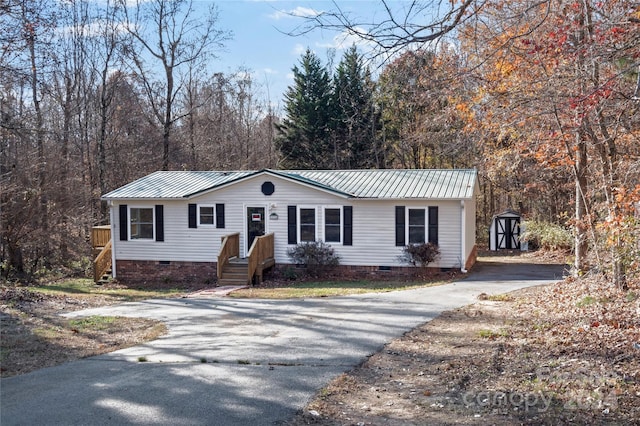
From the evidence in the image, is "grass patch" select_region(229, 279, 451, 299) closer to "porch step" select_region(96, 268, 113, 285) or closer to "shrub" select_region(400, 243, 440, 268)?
"shrub" select_region(400, 243, 440, 268)

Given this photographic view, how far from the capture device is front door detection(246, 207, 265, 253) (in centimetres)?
2069

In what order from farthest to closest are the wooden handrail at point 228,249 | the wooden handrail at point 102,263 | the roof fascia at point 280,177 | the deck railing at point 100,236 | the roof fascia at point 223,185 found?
1. the deck railing at point 100,236
2. the wooden handrail at point 102,263
3. the roof fascia at point 223,185
4. the roof fascia at point 280,177
5. the wooden handrail at point 228,249

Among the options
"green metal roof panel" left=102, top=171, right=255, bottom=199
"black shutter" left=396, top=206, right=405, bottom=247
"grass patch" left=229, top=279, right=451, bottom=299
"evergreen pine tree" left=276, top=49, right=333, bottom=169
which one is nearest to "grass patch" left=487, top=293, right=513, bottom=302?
"grass patch" left=229, top=279, right=451, bottom=299

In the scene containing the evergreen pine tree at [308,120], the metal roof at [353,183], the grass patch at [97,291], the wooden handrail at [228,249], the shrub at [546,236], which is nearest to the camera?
the grass patch at [97,291]

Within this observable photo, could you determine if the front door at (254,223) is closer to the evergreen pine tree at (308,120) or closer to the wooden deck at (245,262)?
the wooden deck at (245,262)

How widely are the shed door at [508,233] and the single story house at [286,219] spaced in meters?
6.63

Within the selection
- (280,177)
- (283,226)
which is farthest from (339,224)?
(280,177)

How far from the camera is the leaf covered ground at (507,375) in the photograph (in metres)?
5.14

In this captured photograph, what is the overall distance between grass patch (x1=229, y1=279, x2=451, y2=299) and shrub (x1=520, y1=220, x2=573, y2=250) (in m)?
6.76

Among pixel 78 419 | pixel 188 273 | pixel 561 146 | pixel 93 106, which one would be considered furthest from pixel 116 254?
pixel 78 419

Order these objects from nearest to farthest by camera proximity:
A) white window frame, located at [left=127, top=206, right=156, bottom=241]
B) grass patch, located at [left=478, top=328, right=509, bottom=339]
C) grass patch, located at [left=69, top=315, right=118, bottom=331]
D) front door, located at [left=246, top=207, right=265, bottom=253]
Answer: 1. grass patch, located at [left=478, top=328, right=509, bottom=339]
2. grass patch, located at [left=69, top=315, right=118, bottom=331]
3. front door, located at [left=246, top=207, right=265, bottom=253]
4. white window frame, located at [left=127, top=206, right=156, bottom=241]

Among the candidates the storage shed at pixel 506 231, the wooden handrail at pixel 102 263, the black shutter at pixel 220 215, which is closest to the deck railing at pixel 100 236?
the wooden handrail at pixel 102 263

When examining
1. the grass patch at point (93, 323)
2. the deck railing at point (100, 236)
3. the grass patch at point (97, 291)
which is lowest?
the grass patch at point (97, 291)

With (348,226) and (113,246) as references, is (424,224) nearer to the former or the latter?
(348,226)
